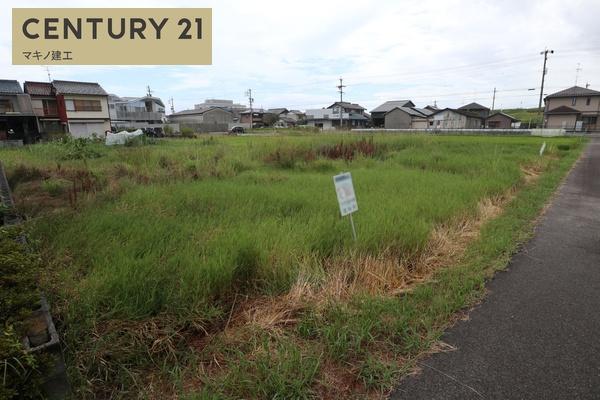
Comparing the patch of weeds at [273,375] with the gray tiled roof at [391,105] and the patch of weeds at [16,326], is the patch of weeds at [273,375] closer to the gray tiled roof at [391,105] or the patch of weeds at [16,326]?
the patch of weeds at [16,326]

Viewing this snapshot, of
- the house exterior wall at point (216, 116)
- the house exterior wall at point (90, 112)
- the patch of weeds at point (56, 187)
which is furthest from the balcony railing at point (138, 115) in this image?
the patch of weeds at point (56, 187)

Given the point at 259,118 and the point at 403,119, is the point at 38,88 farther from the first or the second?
the point at 403,119

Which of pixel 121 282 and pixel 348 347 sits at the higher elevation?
pixel 121 282

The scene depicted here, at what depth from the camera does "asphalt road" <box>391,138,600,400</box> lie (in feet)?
7.21

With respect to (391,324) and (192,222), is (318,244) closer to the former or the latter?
(391,324)

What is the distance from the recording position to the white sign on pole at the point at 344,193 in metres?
3.85

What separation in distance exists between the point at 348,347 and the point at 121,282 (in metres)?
2.00

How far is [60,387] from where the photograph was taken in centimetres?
198

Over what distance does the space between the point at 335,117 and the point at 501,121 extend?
26.0 m

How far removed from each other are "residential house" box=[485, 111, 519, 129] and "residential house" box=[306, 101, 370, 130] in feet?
65.4

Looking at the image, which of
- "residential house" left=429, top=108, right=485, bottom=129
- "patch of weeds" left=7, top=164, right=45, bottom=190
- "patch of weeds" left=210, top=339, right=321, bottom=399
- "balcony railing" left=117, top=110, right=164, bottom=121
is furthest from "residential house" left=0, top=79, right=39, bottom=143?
"residential house" left=429, top=108, right=485, bottom=129

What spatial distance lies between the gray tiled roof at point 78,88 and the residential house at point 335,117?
35348mm

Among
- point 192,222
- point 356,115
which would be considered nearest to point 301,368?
point 192,222

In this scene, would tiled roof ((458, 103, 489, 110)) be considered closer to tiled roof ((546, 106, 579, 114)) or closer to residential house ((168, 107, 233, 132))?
tiled roof ((546, 106, 579, 114))
